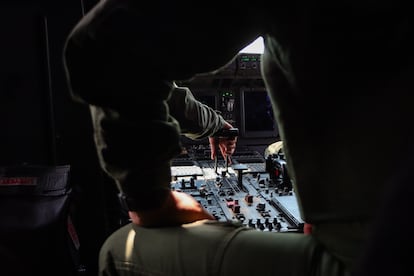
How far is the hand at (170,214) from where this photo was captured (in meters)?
0.96

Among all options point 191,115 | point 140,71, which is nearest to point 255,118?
point 191,115

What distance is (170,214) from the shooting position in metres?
0.97

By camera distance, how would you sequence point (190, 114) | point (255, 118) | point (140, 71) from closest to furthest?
point (140, 71) < point (190, 114) < point (255, 118)

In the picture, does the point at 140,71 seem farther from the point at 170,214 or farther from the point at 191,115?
the point at 191,115

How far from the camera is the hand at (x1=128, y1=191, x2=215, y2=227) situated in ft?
3.16

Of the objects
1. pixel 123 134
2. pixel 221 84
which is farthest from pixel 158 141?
pixel 221 84

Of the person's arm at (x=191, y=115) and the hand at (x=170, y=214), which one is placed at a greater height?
the person's arm at (x=191, y=115)

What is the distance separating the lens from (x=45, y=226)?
1.90 m

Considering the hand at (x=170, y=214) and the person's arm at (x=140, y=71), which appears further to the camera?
the hand at (x=170, y=214)

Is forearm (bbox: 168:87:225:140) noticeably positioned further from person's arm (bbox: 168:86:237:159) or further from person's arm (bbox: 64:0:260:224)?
person's arm (bbox: 64:0:260:224)

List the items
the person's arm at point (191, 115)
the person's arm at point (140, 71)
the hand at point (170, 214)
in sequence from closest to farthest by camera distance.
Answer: the person's arm at point (140, 71)
the hand at point (170, 214)
the person's arm at point (191, 115)

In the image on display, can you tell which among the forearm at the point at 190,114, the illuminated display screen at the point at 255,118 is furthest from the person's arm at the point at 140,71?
the illuminated display screen at the point at 255,118

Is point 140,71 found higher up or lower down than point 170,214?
higher up

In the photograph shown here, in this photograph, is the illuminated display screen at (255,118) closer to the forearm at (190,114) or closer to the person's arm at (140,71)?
the forearm at (190,114)
